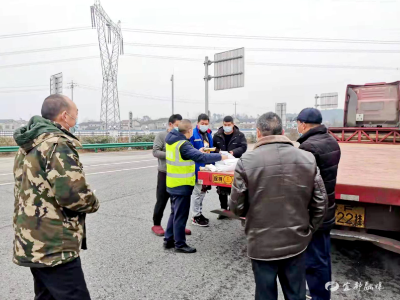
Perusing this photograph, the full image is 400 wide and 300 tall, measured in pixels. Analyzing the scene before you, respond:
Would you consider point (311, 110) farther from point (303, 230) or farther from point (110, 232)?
point (110, 232)

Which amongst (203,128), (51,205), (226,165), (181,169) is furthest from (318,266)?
(203,128)

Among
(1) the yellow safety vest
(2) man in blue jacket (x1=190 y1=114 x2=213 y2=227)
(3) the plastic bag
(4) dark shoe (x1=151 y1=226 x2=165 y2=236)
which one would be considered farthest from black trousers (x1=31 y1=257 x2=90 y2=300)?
(2) man in blue jacket (x1=190 y1=114 x2=213 y2=227)

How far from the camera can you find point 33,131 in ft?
5.97

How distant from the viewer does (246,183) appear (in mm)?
2104

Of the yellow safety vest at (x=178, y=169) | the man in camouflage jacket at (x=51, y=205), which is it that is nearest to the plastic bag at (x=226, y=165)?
the yellow safety vest at (x=178, y=169)

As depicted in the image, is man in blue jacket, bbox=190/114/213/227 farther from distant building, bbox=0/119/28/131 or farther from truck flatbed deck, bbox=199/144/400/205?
distant building, bbox=0/119/28/131

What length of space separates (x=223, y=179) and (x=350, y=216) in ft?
4.73

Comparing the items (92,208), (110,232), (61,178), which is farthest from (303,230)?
(110,232)

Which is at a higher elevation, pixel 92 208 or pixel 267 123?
pixel 267 123

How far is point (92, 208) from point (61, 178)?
0.28m

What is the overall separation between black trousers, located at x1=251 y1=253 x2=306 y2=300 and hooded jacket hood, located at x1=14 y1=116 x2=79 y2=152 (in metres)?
1.58

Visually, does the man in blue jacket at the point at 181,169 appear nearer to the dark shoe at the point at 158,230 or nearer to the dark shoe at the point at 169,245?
the dark shoe at the point at 169,245

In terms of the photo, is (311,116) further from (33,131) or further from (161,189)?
(161,189)

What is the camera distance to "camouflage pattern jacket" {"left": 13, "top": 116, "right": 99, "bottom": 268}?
5.91ft
